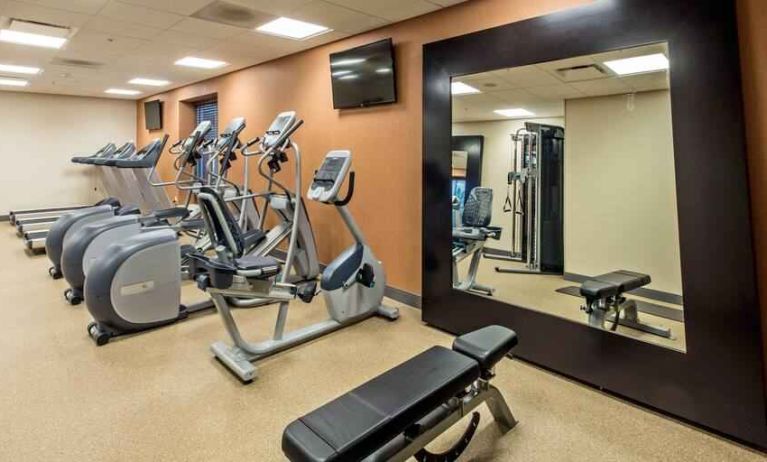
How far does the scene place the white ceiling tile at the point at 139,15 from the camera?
3.62m

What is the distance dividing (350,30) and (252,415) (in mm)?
3496

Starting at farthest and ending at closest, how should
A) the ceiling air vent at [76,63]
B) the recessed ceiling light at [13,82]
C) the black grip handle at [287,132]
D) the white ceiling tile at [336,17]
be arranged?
the recessed ceiling light at [13,82], the ceiling air vent at [76,63], the black grip handle at [287,132], the white ceiling tile at [336,17]

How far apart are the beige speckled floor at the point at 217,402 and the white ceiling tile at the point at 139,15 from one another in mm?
2720

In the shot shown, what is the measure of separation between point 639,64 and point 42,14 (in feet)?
15.8

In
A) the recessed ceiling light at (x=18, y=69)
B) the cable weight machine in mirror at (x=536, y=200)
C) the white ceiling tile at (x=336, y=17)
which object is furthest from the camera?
the recessed ceiling light at (x=18, y=69)

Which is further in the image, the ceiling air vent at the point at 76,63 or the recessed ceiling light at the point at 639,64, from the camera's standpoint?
the ceiling air vent at the point at 76,63

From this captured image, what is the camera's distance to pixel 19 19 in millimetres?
3941

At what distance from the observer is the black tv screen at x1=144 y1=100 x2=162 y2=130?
863 centimetres

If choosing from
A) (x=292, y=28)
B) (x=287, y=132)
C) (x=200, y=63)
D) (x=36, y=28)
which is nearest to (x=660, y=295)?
(x=287, y=132)

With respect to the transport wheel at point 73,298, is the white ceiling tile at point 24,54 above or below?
above

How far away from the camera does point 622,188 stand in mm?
2727

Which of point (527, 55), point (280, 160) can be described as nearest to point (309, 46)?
point (280, 160)

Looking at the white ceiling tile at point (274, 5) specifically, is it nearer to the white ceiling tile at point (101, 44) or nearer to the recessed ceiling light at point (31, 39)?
the white ceiling tile at point (101, 44)

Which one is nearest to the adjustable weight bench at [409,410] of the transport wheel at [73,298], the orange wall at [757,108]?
the orange wall at [757,108]
